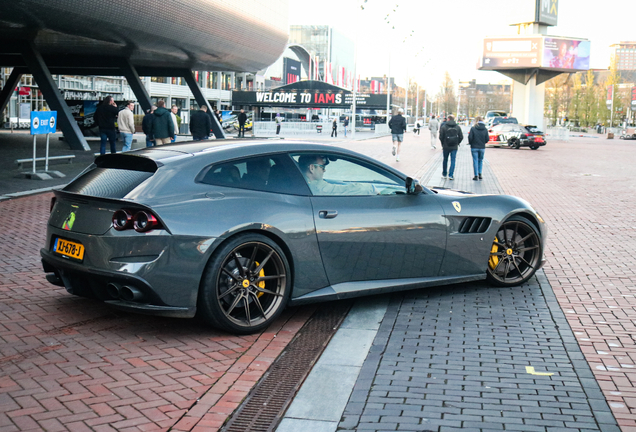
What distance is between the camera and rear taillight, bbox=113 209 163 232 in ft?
15.0

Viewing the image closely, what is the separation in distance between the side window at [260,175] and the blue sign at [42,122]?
10589 millimetres

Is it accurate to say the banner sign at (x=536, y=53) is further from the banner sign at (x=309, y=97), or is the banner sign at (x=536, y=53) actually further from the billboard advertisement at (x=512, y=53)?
the banner sign at (x=309, y=97)

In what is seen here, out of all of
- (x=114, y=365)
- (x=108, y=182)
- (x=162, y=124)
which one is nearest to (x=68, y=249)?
(x=108, y=182)

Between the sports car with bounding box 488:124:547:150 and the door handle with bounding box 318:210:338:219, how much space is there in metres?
34.3

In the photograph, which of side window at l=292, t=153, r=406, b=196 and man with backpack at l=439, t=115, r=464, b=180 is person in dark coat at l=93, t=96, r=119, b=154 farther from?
side window at l=292, t=153, r=406, b=196

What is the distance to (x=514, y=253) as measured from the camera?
6.54 meters

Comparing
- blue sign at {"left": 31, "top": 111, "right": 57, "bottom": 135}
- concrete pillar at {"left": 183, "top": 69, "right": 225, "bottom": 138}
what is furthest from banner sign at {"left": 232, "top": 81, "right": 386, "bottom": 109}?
blue sign at {"left": 31, "top": 111, "right": 57, "bottom": 135}

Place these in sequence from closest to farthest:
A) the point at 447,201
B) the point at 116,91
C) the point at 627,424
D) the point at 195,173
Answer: the point at 627,424
the point at 195,173
the point at 447,201
the point at 116,91

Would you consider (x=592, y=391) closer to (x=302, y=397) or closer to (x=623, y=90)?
(x=302, y=397)

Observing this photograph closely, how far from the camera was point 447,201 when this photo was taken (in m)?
6.04

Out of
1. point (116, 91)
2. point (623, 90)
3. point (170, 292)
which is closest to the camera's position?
point (170, 292)

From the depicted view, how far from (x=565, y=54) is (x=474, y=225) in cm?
6377

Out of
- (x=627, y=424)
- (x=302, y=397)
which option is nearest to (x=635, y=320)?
(x=627, y=424)

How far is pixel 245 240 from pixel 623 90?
383 feet
